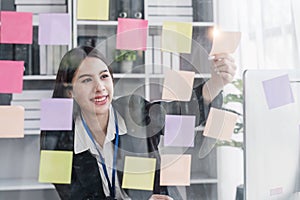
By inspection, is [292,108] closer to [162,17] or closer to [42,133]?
[162,17]

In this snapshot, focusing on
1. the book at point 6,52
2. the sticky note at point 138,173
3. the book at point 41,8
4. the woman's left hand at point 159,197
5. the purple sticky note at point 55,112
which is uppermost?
the book at point 41,8

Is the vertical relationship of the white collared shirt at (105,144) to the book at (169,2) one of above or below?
below

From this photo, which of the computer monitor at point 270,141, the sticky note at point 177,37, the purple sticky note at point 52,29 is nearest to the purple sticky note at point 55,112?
the purple sticky note at point 52,29

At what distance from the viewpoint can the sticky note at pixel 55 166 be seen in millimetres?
907

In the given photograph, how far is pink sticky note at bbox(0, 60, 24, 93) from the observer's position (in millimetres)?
890

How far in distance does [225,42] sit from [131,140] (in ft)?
0.94

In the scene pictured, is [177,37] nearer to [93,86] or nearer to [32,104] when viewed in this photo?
[93,86]

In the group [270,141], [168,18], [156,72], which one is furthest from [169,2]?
[270,141]

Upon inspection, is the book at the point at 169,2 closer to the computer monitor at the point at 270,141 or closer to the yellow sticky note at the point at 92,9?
the yellow sticky note at the point at 92,9

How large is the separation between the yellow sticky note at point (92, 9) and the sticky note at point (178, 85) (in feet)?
0.56

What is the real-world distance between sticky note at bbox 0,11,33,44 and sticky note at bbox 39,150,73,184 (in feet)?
0.71

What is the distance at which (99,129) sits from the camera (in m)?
0.93

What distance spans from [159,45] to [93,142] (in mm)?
231

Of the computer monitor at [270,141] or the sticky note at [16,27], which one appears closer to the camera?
the sticky note at [16,27]
